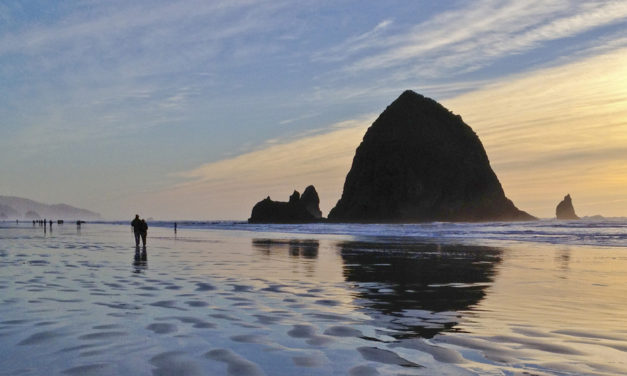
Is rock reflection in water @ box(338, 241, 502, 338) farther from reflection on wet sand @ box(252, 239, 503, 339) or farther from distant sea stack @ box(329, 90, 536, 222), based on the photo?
distant sea stack @ box(329, 90, 536, 222)

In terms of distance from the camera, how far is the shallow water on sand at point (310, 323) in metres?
4.96

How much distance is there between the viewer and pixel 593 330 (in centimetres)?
687

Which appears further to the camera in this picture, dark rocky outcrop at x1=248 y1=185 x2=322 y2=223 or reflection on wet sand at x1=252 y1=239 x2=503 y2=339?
dark rocky outcrop at x1=248 y1=185 x2=322 y2=223

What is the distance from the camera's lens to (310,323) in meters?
7.23

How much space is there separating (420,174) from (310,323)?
133707mm

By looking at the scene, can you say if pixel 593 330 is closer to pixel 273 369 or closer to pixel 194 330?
pixel 273 369

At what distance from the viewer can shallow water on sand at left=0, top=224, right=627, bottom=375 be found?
4.96 metres

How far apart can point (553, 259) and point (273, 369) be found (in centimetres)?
1844

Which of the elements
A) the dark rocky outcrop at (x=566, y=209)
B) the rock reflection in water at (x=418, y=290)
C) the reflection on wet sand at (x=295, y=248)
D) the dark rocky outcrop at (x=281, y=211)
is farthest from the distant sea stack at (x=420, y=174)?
the rock reflection in water at (x=418, y=290)

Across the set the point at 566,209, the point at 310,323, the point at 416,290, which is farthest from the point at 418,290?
the point at 566,209

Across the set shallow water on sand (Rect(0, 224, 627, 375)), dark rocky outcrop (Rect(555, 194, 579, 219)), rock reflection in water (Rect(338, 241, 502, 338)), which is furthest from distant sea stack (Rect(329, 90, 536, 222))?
shallow water on sand (Rect(0, 224, 627, 375))

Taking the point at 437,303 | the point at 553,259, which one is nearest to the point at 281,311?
the point at 437,303

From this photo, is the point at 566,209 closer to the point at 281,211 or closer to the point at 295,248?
the point at 281,211

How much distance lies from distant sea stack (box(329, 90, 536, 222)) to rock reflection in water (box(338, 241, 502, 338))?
110 metres
